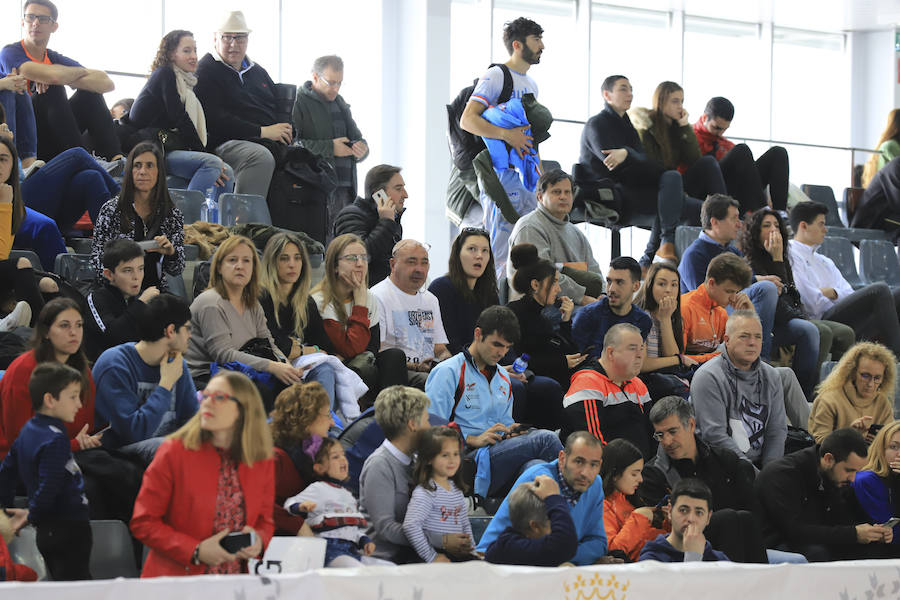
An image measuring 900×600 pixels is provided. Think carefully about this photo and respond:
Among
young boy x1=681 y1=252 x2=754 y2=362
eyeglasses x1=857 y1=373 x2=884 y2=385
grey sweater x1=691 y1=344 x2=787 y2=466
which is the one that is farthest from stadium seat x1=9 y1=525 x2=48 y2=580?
eyeglasses x1=857 y1=373 x2=884 y2=385

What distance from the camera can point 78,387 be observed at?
394 centimetres

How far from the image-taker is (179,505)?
367cm

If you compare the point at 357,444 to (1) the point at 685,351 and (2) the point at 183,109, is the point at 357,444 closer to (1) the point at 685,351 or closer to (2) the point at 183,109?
(1) the point at 685,351

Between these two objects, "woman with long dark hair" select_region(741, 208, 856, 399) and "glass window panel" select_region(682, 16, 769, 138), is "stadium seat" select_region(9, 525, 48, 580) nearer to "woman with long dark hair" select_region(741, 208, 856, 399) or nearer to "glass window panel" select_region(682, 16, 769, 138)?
"woman with long dark hair" select_region(741, 208, 856, 399)

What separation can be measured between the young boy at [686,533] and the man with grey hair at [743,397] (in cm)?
120

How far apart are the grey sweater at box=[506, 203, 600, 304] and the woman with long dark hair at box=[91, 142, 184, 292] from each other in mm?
1925

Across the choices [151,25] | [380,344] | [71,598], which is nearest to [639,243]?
[151,25]

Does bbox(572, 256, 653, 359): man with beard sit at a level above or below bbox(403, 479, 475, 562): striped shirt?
above

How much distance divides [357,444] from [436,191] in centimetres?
622

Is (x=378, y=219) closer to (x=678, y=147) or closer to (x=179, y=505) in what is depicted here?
(x=678, y=147)

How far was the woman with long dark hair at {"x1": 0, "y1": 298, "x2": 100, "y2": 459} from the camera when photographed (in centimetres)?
420

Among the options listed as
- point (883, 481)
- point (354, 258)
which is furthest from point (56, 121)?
point (883, 481)

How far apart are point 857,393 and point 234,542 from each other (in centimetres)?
340

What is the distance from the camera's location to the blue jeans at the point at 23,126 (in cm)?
649
